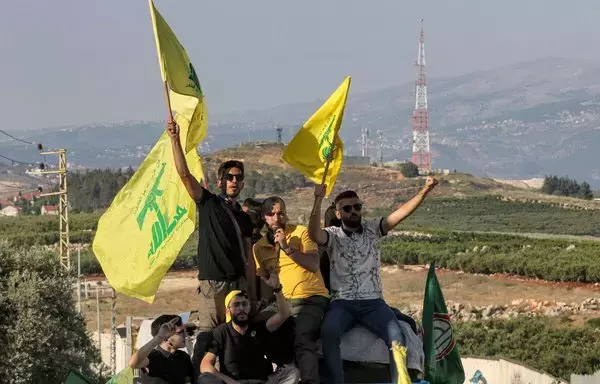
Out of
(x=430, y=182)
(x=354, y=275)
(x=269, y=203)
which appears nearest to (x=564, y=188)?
(x=430, y=182)

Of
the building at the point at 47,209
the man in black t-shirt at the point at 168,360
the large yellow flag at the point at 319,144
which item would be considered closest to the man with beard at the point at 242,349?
the man in black t-shirt at the point at 168,360

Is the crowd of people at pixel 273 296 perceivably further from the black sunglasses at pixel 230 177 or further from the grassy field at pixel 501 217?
the grassy field at pixel 501 217

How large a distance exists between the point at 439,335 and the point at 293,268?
2.05m

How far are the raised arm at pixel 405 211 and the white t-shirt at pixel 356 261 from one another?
66 mm

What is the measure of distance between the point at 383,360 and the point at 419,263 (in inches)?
2103

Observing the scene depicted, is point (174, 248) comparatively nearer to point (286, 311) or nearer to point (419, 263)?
point (286, 311)

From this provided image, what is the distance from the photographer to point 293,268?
9508mm

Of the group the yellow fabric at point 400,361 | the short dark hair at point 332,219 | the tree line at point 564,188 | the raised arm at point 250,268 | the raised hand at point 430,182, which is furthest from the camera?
the tree line at point 564,188

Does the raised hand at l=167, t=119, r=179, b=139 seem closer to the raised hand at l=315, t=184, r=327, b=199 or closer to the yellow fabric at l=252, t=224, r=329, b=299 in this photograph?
the yellow fabric at l=252, t=224, r=329, b=299

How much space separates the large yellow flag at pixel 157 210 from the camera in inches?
406

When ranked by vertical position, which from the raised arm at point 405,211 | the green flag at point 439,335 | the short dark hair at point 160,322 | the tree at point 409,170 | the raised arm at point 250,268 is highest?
the raised arm at point 405,211

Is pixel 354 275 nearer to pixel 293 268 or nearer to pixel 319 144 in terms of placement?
pixel 293 268

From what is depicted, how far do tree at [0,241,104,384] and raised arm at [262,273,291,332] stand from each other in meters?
12.0

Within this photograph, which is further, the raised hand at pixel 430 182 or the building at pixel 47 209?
the building at pixel 47 209
